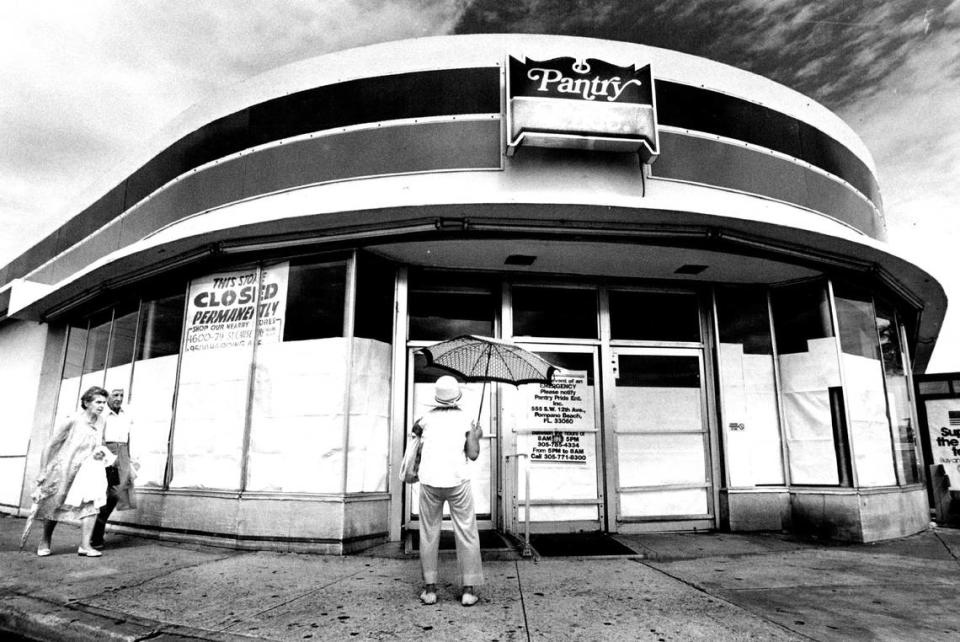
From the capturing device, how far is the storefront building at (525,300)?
7.36 meters

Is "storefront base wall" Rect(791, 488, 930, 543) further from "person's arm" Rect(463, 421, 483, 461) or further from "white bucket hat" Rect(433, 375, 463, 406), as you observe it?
"white bucket hat" Rect(433, 375, 463, 406)

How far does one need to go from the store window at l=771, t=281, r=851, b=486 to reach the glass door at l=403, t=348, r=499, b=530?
4191 millimetres

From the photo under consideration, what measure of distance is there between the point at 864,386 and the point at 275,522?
8.08m

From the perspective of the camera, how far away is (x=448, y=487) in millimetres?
4980

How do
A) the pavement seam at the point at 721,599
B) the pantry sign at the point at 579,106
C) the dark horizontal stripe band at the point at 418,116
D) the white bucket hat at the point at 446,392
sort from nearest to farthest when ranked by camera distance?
the pavement seam at the point at 721,599 → the white bucket hat at the point at 446,392 → the pantry sign at the point at 579,106 → the dark horizontal stripe band at the point at 418,116

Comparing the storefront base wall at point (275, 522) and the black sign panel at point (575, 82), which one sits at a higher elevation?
the black sign panel at point (575, 82)

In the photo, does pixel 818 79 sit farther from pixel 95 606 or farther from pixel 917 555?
pixel 95 606

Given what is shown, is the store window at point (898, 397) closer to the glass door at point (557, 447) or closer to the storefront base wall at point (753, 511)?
the storefront base wall at point (753, 511)

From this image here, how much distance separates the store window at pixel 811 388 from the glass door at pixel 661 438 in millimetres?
1226

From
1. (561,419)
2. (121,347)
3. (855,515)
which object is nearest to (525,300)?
(561,419)

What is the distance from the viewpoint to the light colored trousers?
4871mm

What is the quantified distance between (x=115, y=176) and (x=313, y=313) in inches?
260

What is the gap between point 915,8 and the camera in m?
8.35

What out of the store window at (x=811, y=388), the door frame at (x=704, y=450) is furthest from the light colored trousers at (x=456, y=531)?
the store window at (x=811, y=388)
